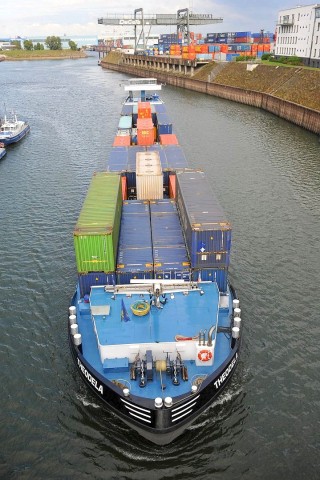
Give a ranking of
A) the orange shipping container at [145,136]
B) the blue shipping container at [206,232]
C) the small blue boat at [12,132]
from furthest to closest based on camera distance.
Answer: the small blue boat at [12,132] < the orange shipping container at [145,136] < the blue shipping container at [206,232]

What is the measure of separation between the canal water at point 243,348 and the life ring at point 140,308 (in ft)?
18.2

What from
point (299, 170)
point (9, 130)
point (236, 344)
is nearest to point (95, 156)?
point (9, 130)

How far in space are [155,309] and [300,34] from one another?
117 metres

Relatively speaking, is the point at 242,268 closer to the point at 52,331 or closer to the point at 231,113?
the point at 52,331

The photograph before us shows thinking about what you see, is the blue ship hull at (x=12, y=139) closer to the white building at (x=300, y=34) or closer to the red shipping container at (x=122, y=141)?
the red shipping container at (x=122, y=141)

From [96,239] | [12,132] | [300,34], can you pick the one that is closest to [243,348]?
[96,239]

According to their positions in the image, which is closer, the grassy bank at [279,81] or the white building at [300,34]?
the grassy bank at [279,81]

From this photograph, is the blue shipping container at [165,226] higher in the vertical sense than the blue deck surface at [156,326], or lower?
higher

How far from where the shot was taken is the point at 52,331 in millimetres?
27281

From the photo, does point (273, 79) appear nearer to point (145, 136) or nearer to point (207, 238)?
point (145, 136)

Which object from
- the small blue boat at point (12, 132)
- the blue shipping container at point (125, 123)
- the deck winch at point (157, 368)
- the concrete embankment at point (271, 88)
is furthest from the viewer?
the concrete embankment at point (271, 88)

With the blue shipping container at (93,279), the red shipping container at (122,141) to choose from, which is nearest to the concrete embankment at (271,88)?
the red shipping container at (122,141)

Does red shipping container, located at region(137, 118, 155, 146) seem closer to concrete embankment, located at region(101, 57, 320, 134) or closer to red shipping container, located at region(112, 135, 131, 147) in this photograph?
red shipping container, located at region(112, 135, 131, 147)

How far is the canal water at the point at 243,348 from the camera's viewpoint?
63.5ft
